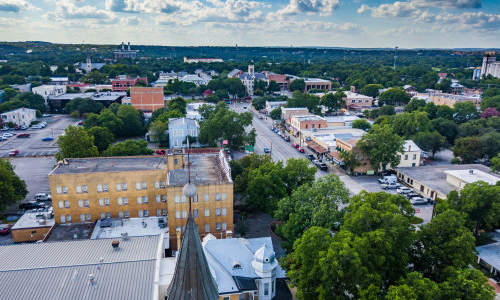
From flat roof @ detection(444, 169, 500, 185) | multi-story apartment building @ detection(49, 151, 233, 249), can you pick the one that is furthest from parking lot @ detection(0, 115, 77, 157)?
flat roof @ detection(444, 169, 500, 185)

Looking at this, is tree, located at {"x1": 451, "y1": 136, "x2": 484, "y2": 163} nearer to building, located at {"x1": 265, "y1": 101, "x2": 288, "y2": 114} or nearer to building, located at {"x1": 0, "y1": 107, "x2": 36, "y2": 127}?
building, located at {"x1": 265, "y1": 101, "x2": 288, "y2": 114}

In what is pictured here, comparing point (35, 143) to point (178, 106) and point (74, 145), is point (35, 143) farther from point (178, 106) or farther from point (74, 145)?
point (178, 106)

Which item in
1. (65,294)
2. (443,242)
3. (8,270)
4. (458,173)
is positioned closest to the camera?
(65,294)

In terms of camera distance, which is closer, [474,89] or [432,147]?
[432,147]

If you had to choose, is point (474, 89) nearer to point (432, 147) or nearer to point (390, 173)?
point (432, 147)

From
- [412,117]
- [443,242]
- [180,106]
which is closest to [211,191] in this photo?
[443,242]

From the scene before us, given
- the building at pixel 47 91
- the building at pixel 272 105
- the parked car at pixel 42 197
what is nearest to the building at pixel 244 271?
the parked car at pixel 42 197

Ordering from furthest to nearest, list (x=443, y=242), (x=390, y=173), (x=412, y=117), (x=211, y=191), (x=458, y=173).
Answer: (x=412, y=117)
(x=390, y=173)
(x=458, y=173)
(x=211, y=191)
(x=443, y=242)
